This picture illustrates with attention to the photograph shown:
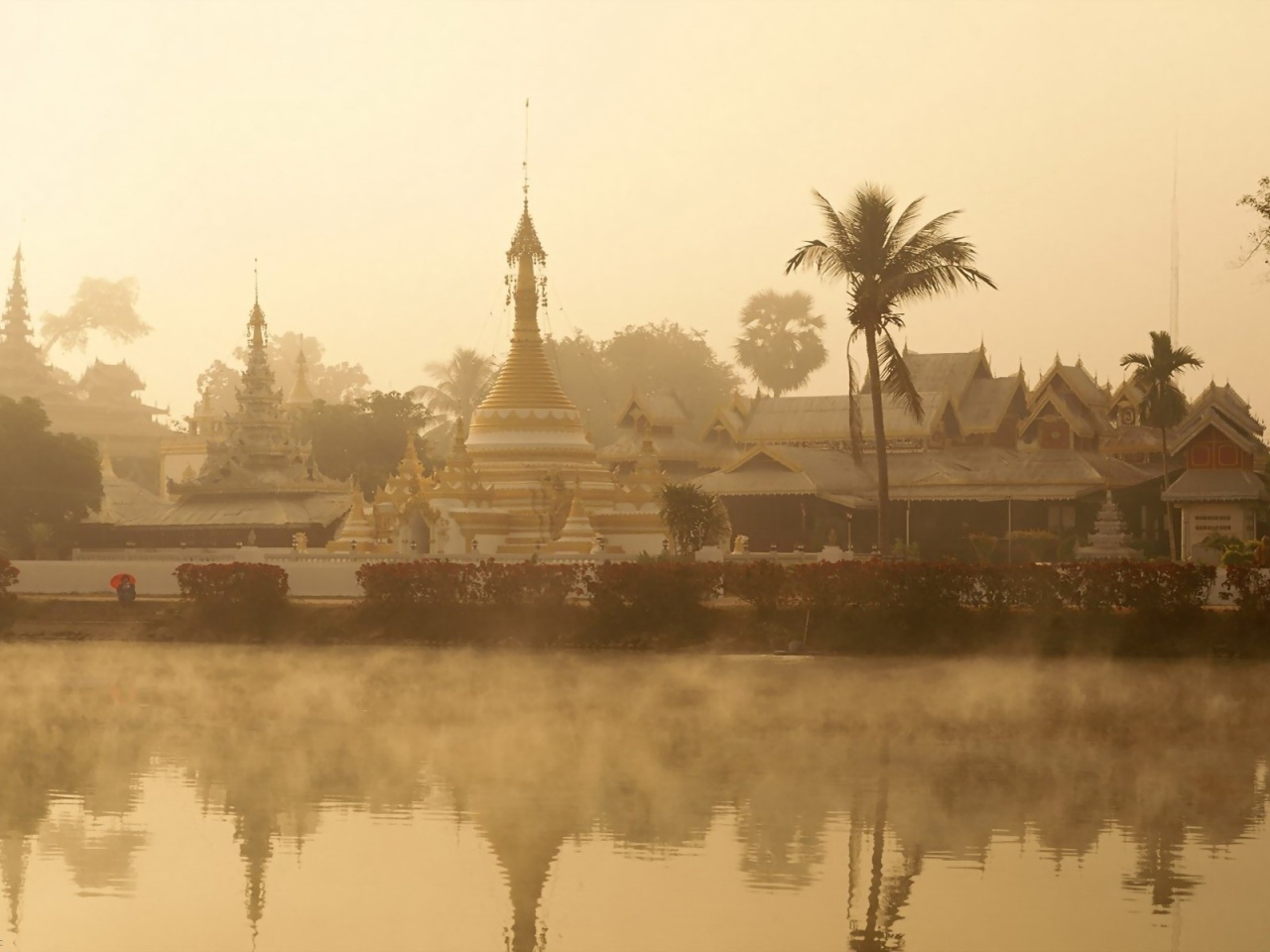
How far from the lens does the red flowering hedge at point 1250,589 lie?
105 feet

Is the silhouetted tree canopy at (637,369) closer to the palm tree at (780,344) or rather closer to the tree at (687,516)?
the palm tree at (780,344)

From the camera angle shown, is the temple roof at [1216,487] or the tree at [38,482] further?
the tree at [38,482]

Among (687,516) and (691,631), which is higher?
(687,516)

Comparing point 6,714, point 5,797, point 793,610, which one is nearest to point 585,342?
point 793,610

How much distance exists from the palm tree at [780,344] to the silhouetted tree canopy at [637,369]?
8.13 ft

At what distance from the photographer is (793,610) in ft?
112

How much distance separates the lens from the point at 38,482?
51.9 metres

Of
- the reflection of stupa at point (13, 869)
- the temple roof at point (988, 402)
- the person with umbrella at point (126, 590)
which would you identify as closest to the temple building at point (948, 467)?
the temple roof at point (988, 402)

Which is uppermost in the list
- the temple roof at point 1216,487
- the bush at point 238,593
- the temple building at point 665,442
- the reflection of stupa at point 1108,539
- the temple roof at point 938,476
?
the temple building at point 665,442

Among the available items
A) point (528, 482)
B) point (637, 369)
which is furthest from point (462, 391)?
point (528, 482)

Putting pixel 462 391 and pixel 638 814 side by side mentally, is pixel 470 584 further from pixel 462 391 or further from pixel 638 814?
pixel 462 391

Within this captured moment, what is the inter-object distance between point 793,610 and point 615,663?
12.8 ft

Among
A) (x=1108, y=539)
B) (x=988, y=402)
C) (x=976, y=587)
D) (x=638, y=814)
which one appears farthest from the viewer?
(x=988, y=402)

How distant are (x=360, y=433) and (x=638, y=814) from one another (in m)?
52.7
